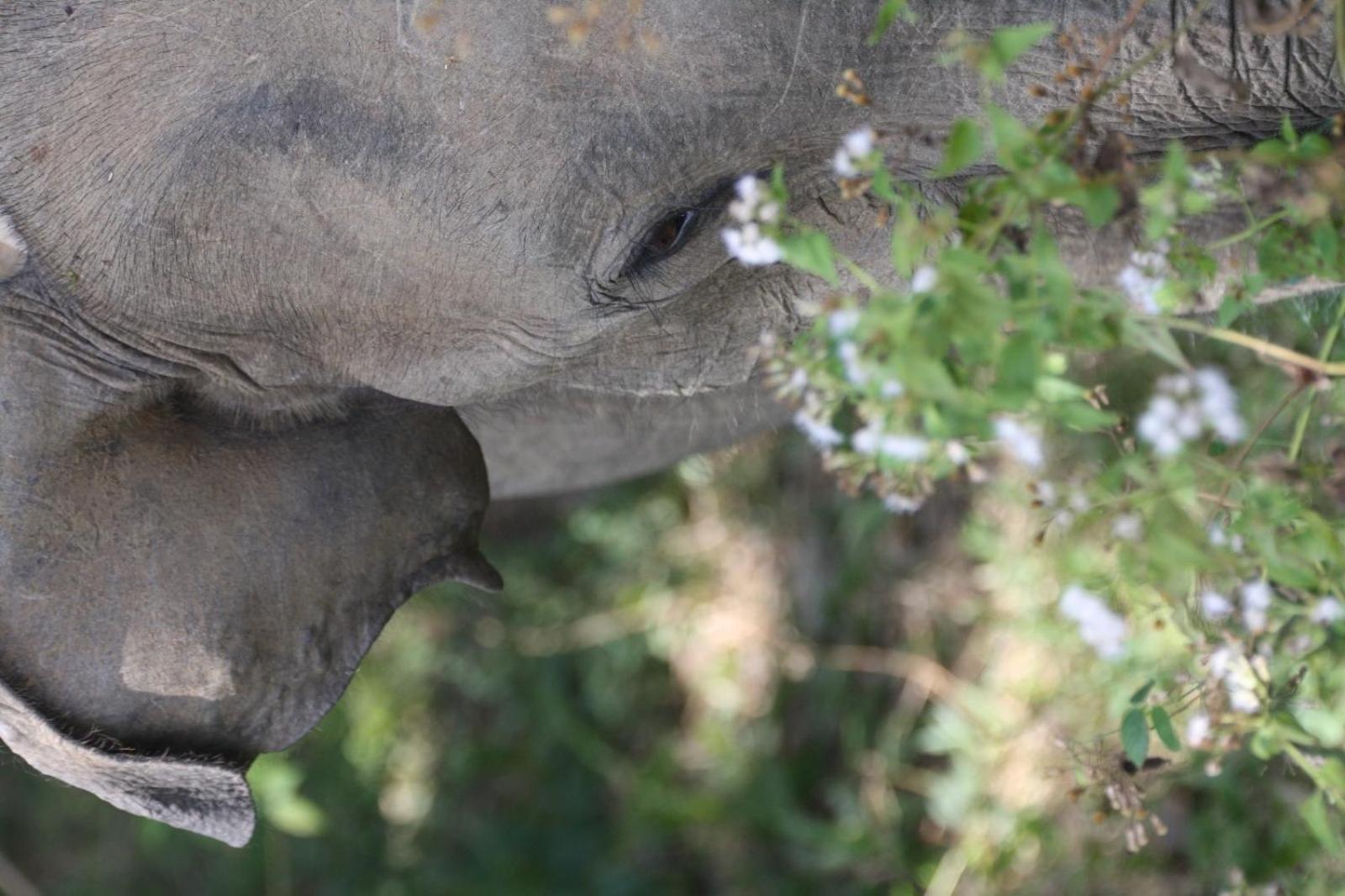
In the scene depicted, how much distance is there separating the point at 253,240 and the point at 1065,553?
0.75m

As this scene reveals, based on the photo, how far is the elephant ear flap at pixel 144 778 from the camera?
1391 millimetres

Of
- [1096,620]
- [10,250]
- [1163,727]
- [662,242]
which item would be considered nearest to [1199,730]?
[1163,727]

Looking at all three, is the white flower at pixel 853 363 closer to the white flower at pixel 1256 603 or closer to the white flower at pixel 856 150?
the white flower at pixel 856 150

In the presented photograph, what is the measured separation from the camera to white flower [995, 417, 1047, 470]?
0.94m

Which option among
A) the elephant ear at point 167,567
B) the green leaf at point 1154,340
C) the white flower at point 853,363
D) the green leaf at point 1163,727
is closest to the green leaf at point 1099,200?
the green leaf at point 1154,340

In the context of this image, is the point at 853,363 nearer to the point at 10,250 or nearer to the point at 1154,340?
the point at 1154,340

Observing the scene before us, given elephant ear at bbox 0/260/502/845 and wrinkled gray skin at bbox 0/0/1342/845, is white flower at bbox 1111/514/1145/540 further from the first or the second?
elephant ear at bbox 0/260/502/845

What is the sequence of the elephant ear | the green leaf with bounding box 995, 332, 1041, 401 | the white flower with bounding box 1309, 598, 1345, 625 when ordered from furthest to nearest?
the elephant ear < the white flower with bounding box 1309, 598, 1345, 625 < the green leaf with bounding box 995, 332, 1041, 401

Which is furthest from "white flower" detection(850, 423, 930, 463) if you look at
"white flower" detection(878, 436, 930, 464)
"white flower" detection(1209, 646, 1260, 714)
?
"white flower" detection(1209, 646, 1260, 714)

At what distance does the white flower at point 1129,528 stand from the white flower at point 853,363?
192 millimetres

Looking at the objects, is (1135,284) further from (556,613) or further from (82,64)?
(556,613)

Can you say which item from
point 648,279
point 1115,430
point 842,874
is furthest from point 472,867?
point 1115,430

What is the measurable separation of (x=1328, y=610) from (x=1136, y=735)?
23cm

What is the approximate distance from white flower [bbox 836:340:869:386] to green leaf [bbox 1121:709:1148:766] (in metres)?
0.52
